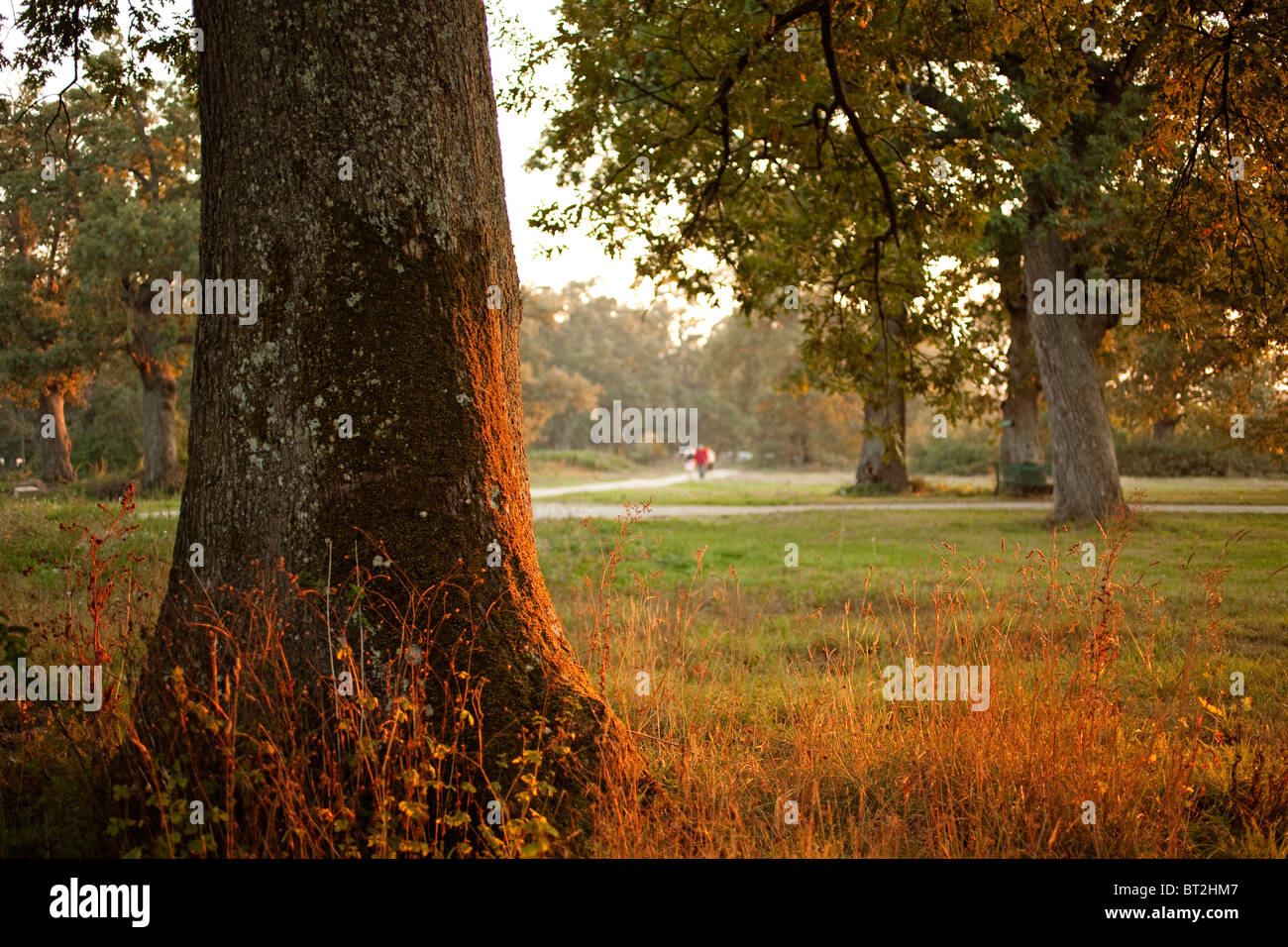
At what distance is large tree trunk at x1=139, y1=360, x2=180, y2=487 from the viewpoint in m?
25.8

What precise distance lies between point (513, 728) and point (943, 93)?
14888mm

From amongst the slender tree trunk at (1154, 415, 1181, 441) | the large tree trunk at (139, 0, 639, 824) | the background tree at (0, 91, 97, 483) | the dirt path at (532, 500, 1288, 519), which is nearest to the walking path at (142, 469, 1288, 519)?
A: the dirt path at (532, 500, 1288, 519)

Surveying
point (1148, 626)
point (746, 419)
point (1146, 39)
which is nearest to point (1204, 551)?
point (1148, 626)

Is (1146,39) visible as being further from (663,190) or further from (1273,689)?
(1273,689)

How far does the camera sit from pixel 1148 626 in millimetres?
7469

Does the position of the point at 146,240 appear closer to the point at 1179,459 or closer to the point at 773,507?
the point at 773,507

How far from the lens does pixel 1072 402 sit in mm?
15391

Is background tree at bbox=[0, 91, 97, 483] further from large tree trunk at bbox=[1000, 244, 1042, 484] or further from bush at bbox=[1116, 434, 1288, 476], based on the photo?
bush at bbox=[1116, 434, 1288, 476]

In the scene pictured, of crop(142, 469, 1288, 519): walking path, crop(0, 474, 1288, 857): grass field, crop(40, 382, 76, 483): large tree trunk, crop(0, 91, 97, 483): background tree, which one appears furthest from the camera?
crop(0, 91, 97, 483): background tree

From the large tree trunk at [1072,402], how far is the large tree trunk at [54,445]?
2205cm

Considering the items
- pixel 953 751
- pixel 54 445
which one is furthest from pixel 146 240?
pixel 953 751

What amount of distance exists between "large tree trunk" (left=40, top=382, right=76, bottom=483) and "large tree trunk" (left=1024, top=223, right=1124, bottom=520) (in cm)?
2205

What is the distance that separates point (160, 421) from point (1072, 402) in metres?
24.7
